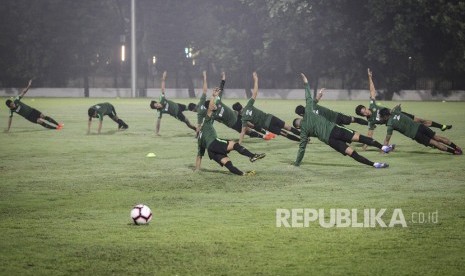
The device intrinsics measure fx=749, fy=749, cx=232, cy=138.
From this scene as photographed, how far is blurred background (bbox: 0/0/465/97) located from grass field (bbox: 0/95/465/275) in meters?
46.8

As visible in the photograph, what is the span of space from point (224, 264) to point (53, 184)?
8.16 metres

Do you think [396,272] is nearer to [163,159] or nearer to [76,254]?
[76,254]

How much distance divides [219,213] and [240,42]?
68.1 metres

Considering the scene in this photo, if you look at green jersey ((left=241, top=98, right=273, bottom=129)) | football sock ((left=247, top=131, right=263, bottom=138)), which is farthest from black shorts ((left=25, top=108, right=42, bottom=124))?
green jersey ((left=241, top=98, right=273, bottom=129))

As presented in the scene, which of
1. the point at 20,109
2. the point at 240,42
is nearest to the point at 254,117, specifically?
the point at 20,109

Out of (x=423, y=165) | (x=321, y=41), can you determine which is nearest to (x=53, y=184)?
(x=423, y=165)

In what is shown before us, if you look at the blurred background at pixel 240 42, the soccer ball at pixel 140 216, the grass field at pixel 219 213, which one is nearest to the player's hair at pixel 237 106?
the grass field at pixel 219 213

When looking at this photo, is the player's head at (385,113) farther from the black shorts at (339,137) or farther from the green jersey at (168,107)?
the green jersey at (168,107)

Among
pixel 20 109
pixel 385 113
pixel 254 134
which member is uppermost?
pixel 385 113

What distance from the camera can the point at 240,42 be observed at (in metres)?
79.9

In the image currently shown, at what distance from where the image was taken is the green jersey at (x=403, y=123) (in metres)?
21.2

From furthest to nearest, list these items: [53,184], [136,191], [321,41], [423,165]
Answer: [321,41] → [423,165] → [53,184] → [136,191]

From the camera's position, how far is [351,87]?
76.9 metres

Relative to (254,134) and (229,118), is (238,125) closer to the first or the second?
(229,118)
